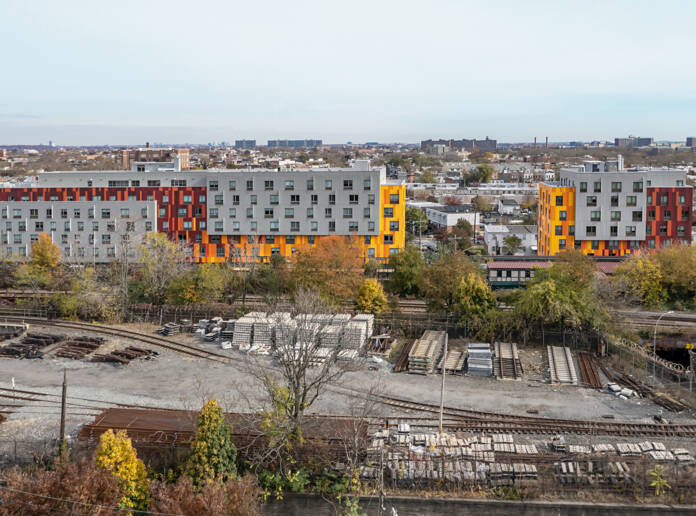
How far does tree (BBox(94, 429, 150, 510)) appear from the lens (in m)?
19.2

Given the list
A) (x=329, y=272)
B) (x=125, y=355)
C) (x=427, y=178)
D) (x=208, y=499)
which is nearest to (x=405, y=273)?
(x=329, y=272)

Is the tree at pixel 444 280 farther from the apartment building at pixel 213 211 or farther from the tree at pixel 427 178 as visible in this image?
the tree at pixel 427 178

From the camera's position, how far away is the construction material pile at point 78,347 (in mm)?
35438

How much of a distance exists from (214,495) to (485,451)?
947 cm

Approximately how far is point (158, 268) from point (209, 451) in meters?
27.4

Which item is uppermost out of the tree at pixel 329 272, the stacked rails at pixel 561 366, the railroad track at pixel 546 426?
the tree at pixel 329 272

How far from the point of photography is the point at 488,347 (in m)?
35.1

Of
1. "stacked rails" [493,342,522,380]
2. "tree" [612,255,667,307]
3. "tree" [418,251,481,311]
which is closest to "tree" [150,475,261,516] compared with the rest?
"stacked rails" [493,342,522,380]

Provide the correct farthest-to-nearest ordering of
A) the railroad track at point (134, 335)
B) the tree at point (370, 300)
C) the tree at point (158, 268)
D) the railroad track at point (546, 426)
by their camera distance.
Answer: the tree at point (158, 268), the tree at point (370, 300), the railroad track at point (134, 335), the railroad track at point (546, 426)

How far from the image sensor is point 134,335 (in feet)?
129

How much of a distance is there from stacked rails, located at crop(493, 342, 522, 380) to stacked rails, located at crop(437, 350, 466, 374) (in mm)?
1586

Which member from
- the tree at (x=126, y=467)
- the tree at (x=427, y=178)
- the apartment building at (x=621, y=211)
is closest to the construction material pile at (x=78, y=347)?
the tree at (x=126, y=467)

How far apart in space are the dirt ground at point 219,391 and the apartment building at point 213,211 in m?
23.6

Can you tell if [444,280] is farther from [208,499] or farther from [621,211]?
[208,499]
